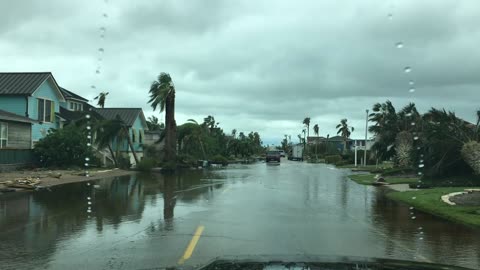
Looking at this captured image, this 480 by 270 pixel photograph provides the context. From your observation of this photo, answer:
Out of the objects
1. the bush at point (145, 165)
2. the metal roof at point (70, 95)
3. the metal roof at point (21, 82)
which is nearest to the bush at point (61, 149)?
the metal roof at point (21, 82)

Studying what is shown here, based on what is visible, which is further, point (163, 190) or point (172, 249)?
point (163, 190)

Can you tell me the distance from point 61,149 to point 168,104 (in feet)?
42.4

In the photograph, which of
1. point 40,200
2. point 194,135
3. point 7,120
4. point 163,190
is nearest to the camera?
point 40,200

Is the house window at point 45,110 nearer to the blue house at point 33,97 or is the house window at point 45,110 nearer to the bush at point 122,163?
the blue house at point 33,97

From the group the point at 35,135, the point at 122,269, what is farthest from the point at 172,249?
the point at 35,135

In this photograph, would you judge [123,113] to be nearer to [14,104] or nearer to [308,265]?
[14,104]

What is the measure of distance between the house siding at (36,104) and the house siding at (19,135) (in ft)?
7.49

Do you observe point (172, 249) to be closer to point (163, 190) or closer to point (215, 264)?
point (215, 264)

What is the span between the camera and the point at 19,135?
112 feet

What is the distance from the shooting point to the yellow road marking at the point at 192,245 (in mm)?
8074

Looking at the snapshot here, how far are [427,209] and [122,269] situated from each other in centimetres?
1077

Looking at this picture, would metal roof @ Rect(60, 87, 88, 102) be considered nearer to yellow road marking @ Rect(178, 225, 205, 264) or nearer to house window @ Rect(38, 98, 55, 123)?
house window @ Rect(38, 98, 55, 123)

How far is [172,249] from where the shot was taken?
8.84 meters

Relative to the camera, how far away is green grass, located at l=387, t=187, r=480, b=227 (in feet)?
42.1
